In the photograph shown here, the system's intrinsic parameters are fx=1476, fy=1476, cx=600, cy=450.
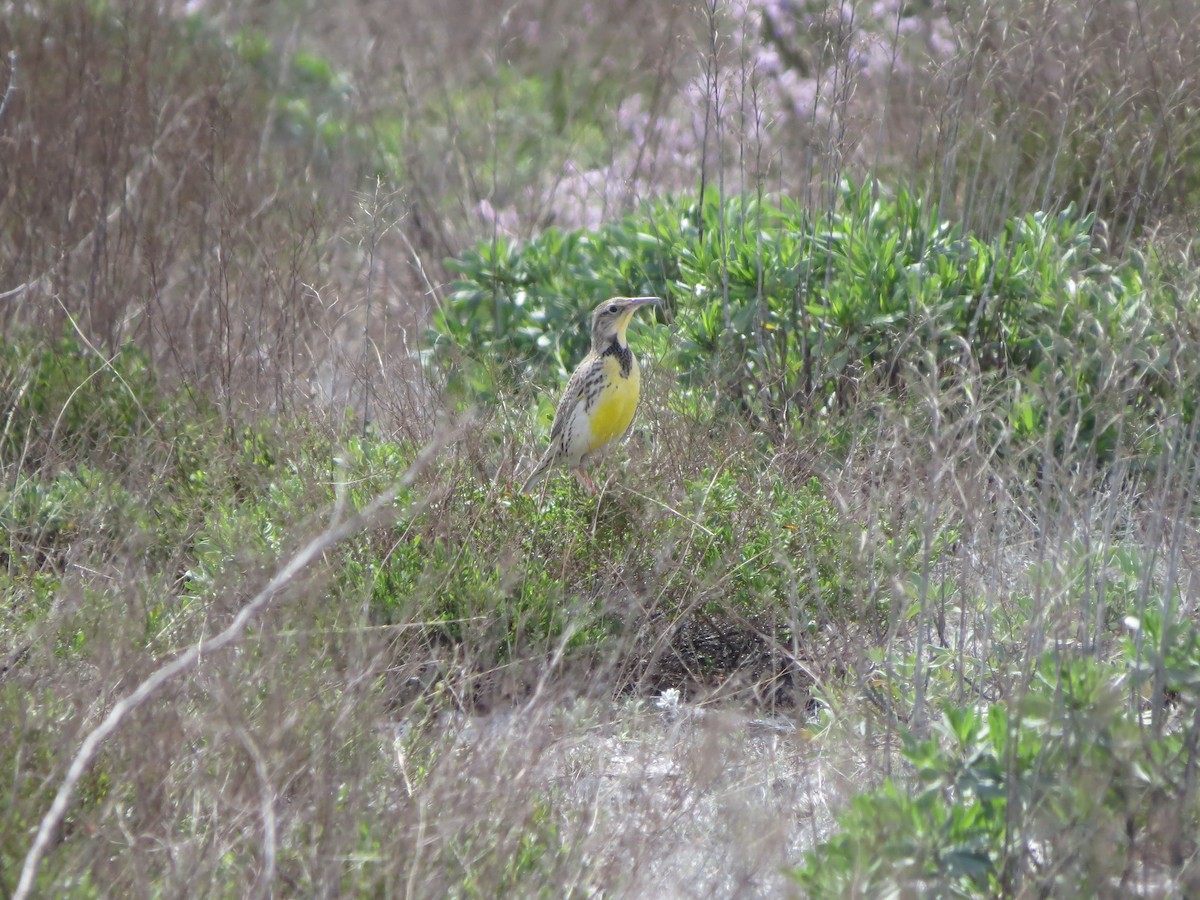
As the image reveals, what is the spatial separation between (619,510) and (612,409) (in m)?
0.78

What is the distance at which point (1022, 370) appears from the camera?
17.9ft

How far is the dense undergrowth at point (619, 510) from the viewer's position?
10.0 feet

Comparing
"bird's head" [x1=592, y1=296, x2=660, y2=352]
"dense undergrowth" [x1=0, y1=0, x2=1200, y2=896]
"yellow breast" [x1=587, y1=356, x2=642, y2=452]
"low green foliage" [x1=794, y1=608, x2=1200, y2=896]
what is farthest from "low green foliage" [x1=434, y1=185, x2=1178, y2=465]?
"low green foliage" [x1=794, y1=608, x2=1200, y2=896]

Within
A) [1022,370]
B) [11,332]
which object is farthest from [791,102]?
[11,332]

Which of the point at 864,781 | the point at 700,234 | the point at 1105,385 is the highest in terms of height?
the point at 1105,385

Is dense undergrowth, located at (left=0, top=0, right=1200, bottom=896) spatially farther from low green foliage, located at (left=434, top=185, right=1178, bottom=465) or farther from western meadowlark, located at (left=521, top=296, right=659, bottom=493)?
western meadowlark, located at (left=521, top=296, right=659, bottom=493)

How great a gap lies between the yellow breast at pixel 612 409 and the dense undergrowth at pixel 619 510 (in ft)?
0.67

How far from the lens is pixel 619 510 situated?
474 cm

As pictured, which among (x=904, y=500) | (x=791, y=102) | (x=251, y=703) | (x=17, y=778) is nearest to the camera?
(x=17, y=778)

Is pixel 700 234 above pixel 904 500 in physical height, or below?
above

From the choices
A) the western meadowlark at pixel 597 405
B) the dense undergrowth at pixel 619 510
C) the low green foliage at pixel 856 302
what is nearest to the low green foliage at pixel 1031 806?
the dense undergrowth at pixel 619 510

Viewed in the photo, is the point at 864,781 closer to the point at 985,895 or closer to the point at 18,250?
the point at 985,895

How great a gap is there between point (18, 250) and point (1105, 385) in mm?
5498

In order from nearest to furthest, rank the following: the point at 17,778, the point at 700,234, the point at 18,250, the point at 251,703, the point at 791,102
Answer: the point at 17,778, the point at 251,703, the point at 700,234, the point at 18,250, the point at 791,102
